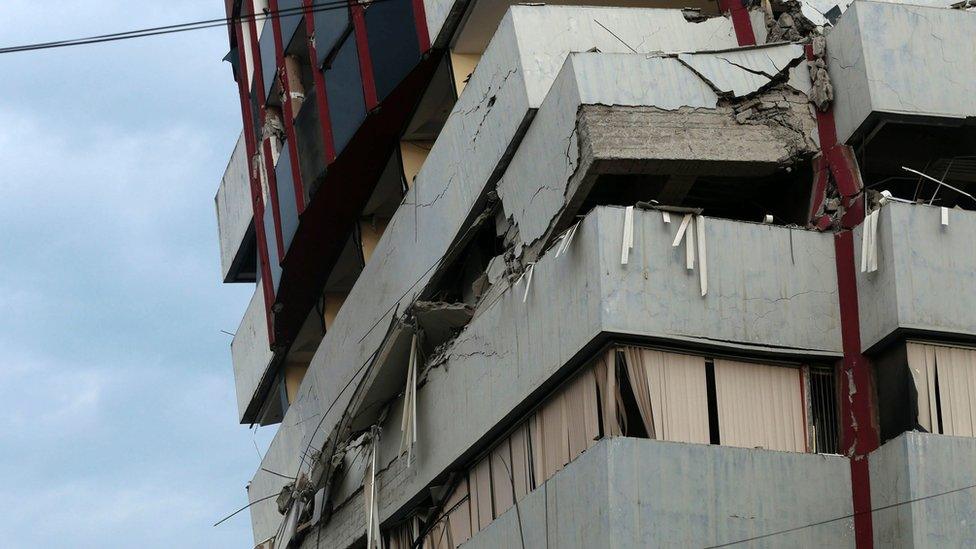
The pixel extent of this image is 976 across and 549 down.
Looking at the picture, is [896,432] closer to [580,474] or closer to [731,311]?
[731,311]

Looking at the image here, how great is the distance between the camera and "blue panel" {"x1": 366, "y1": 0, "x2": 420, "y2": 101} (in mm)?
16922

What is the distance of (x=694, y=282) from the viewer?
11961 millimetres

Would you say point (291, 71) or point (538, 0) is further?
point (291, 71)

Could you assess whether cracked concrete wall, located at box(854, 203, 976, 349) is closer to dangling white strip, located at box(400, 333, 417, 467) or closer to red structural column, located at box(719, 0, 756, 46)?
red structural column, located at box(719, 0, 756, 46)

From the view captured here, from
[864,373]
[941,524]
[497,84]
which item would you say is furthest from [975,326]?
[497,84]

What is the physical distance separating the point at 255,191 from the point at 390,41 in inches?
278

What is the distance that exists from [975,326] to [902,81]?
84.2 inches

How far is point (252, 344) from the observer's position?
2683 centimetres

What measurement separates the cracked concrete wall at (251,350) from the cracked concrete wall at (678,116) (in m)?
12.7

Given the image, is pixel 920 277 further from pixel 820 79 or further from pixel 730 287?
pixel 820 79

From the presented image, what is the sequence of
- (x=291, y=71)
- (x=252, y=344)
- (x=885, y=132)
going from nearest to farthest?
1. (x=885, y=132)
2. (x=291, y=71)
3. (x=252, y=344)

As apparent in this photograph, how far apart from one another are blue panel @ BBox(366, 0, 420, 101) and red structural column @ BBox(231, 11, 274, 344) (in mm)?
6285

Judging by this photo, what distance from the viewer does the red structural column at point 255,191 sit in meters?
23.1

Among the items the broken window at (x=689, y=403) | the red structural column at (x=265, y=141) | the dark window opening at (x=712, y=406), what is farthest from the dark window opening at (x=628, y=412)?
the red structural column at (x=265, y=141)
